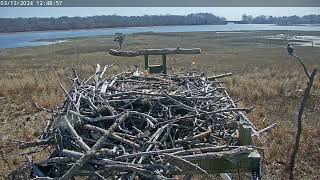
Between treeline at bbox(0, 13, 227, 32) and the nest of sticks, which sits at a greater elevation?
treeline at bbox(0, 13, 227, 32)

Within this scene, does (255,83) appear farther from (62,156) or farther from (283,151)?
(62,156)

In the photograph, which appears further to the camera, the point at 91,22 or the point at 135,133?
the point at 91,22

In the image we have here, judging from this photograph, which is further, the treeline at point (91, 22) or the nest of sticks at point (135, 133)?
the treeline at point (91, 22)

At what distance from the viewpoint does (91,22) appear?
159m

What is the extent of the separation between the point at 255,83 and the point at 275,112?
6.12 metres

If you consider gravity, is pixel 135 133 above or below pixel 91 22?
below

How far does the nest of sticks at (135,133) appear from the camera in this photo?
164 inches

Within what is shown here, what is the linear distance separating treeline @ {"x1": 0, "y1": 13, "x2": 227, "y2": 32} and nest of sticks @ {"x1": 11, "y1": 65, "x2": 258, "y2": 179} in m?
123

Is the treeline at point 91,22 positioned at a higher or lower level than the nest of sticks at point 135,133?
higher

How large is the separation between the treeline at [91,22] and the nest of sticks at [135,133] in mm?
123267

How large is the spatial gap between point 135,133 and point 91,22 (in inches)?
6243

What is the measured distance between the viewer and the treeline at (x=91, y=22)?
13488 centimetres

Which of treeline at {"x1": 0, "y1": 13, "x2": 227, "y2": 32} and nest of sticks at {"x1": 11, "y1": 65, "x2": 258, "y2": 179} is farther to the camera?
treeline at {"x1": 0, "y1": 13, "x2": 227, "y2": 32}

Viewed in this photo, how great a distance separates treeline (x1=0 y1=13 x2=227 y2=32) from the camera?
135 meters
